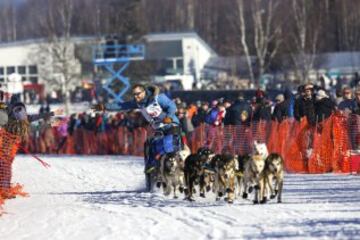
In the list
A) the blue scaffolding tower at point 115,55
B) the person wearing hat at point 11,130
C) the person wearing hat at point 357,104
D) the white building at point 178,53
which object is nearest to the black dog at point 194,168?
the person wearing hat at point 11,130

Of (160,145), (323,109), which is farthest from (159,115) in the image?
(323,109)

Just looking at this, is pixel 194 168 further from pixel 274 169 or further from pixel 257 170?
pixel 274 169

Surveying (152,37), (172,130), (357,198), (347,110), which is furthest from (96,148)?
(152,37)

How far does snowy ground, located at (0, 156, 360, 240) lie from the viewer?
9078mm

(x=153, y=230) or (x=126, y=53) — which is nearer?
(x=153, y=230)

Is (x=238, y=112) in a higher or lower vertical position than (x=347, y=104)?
lower

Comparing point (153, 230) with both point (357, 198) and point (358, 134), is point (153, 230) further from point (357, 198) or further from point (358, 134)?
point (358, 134)

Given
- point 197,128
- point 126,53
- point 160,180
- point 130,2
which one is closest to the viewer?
point 160,180

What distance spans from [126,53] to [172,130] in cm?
3487

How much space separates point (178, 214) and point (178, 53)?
64.4m

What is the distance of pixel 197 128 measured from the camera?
2025 cm

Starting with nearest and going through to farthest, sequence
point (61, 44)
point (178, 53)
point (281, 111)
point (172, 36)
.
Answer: point (281, 111) → point (61, 44) → point (172, 36) → point (178, 53)

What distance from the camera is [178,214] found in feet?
34.5

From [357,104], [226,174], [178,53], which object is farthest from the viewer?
[178,53]
